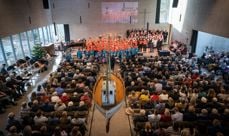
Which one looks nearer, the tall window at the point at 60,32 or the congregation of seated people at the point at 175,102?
the congregation of seated people at the point at 175,102

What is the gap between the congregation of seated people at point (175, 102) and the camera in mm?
7770

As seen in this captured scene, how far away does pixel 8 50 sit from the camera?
1511cm

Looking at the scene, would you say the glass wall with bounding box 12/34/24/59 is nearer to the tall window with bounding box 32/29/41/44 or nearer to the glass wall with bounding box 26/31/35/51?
the glass wall with bounding box 26/31/35/51

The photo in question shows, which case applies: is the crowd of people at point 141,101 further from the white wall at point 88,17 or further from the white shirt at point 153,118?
the white wall at point 88,17

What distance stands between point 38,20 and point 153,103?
1428 centimetres

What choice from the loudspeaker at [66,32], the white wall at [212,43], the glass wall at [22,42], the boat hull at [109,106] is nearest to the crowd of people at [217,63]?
the white wall at [212,43]

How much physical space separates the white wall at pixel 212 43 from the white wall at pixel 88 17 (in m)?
5.19

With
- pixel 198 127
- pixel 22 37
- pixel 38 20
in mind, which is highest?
pixel 38 20

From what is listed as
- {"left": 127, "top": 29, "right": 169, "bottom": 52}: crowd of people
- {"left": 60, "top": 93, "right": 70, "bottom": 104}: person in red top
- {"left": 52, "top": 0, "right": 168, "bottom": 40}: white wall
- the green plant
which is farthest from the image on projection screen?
{"left": 60, "top": 93, "right": 70, "bottom": 104}: person in red top

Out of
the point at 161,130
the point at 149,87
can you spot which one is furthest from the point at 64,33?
the point at 161,130

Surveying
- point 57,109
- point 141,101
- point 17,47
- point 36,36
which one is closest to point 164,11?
point 36,36

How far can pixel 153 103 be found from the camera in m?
9.53

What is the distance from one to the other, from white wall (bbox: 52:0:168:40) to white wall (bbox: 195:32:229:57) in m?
5.19

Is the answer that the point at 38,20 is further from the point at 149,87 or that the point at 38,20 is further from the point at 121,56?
the point at 149,87
